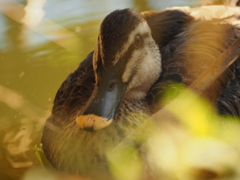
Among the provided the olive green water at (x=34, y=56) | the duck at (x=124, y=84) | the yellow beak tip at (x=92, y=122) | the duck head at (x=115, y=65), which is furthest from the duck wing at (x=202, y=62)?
the olive green water at (x=34, y=56)

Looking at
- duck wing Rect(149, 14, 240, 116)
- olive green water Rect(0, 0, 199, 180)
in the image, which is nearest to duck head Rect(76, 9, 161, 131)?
duck wing Rect(149, 14, 240, 116)

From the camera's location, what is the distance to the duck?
2.72 metres

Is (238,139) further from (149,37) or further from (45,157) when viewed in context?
(45,157)

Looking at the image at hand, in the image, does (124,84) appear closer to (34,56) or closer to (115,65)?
(115,65)

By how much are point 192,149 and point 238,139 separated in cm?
43

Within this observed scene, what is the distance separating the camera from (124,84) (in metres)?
2.86

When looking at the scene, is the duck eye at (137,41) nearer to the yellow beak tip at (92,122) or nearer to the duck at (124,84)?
the duck at (124,84)

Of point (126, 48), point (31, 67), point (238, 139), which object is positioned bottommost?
point (31, 67)

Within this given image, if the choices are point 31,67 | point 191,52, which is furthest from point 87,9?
point 191,52

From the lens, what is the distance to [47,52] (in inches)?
199

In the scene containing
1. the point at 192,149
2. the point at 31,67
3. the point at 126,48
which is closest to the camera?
the point at 126,48

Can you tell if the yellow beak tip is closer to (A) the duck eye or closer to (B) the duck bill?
(B) the duck bill

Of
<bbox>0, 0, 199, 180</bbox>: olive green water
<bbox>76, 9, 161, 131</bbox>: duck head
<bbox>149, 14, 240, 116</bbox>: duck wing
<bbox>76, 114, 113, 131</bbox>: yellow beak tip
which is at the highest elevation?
<bbox>76, 9, 161, 131</bbox>: duck head

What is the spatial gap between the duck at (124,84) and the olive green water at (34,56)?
348mm
